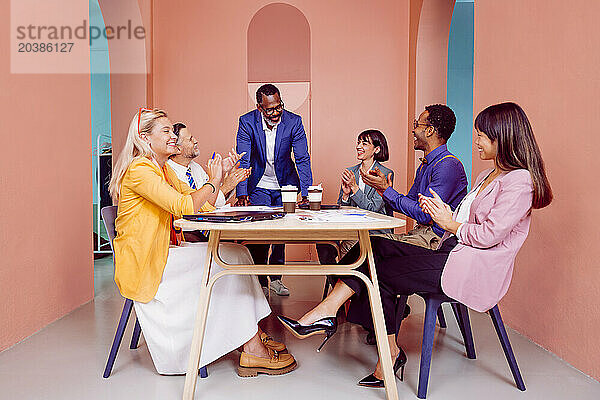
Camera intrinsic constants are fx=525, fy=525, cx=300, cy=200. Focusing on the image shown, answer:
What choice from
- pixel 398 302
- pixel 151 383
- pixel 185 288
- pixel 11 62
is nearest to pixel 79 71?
pixel 11 62

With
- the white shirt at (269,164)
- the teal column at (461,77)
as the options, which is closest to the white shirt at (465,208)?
the white shirt at (269,164)

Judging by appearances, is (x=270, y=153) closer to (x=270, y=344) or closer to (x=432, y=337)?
(x=270, y=344)

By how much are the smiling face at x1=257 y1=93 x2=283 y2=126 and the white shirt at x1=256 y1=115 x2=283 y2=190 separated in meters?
0.10

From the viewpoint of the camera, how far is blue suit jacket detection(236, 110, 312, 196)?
12.8 ft

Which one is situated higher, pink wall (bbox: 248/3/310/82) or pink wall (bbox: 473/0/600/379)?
pink wall (bbox: 248/3/310/82)

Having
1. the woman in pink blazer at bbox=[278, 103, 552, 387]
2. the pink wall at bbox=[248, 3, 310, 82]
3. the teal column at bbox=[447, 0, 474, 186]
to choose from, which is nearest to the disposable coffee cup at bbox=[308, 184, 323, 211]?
the woman in pink blazer at bbox=[278, 103, 552, 387]

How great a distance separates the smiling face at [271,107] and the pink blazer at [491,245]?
1926mm

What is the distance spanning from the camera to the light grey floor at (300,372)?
2191 millimetres

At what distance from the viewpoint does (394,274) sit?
2.25 meters

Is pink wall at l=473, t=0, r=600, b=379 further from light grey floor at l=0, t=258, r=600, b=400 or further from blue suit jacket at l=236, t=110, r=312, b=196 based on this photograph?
blue suit jacket at l=236, t=110, r=312, b=196

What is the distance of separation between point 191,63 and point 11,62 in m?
2.87

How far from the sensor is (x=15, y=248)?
9.14 ft

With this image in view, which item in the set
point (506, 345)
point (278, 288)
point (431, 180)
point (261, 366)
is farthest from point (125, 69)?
point (506, 345)

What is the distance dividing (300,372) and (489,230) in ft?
3.55
